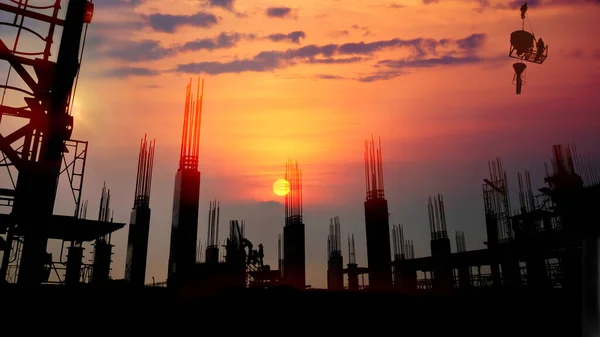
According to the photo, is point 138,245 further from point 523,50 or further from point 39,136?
point 523,50

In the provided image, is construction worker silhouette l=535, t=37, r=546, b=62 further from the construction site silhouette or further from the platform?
the platform

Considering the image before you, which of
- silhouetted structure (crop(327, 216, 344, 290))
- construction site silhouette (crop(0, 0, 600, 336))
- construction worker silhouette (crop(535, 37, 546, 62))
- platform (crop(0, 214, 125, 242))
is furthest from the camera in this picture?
silhouetted structure (crop(327, 216, 344, 290))

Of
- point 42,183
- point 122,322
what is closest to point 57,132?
point 42,183

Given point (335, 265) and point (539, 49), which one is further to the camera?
point (335, 265)

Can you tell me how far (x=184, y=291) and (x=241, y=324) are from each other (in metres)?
9.31

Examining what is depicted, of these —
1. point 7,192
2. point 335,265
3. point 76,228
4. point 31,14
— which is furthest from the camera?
point 335,265

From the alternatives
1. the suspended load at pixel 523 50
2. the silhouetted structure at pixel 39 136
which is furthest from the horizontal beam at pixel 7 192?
the suspended load at pixel 523 50

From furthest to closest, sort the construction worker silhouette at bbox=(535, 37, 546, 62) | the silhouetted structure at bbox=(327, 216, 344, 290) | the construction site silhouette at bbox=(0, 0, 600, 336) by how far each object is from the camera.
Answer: the silhouetted structure at bbox=(327, 216, 344, 290), the construction worker silhouette at bbox=(535, 37, 546, 62), the construction site silhouette at bbox=(0, 0, 600, 336)

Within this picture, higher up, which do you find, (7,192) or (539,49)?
(539,49)

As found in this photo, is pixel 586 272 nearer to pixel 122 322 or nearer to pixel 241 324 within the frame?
pixel 241 324

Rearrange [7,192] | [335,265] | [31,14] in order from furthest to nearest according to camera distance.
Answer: [335,265]
[31,14]
[7,192]

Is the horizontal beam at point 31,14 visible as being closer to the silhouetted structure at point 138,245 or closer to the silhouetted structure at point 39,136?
the silhouetted structure at point 39,136

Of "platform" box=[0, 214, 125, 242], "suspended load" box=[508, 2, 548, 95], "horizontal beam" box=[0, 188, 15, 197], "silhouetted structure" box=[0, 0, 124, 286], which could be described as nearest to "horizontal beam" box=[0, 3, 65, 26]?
"silhouetted structure" box=[0, 0, 124, 286]

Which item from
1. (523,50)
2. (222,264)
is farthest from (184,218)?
(523,50)
